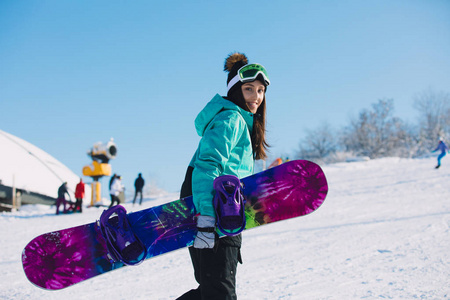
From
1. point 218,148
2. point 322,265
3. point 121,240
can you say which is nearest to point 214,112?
point 218,148

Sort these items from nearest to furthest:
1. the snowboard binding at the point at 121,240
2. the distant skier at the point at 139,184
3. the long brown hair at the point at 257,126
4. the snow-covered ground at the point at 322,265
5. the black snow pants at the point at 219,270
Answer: the black snow pants at the point at 219,270 → the snowboard binding at the point at 121,240 → the long brown hair at the point at 257,126 → the snow-covered ground at the point at 322,265 → the distant skier at the point at 139,184

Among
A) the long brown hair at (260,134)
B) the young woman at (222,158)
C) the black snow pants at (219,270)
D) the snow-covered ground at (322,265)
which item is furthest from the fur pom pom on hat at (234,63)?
the snow-covered ground at (322,265)

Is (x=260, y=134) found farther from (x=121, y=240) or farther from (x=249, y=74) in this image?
(x=121, y=240)

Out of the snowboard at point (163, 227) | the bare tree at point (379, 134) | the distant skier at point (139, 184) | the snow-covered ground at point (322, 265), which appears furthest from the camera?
the bare tree at point (379, 134)

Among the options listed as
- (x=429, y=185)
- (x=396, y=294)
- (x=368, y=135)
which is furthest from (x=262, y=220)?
(x=368, y=135)

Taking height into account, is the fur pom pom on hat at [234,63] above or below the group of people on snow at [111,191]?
above

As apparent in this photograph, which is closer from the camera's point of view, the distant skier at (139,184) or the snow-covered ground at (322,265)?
the snow-covered ground at (322,265)

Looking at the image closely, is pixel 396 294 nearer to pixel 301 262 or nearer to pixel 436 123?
pixel 301 262

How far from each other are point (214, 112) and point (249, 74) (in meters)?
0.42

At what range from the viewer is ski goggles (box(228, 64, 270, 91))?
215 centimetres

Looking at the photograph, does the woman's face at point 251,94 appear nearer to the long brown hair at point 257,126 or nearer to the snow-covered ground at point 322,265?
the long brown hair at point 257,126

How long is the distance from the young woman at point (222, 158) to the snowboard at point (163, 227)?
0.45 ft

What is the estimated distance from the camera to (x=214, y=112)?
1928mm

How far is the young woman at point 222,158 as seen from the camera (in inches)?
65.9
